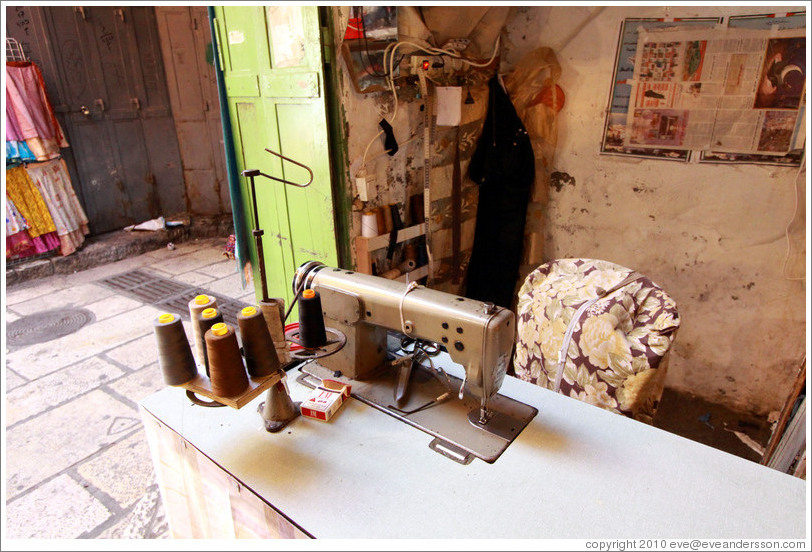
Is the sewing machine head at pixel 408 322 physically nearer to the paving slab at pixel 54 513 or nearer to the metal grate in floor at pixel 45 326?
the paving slab at pixel 54 513

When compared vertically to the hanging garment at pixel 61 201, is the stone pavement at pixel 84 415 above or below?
below

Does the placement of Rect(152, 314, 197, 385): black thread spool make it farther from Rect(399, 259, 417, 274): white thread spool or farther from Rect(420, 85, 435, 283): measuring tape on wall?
Rect(420, 85, 435, 283): measuring tape on wall

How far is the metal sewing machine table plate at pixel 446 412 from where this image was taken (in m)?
1.12

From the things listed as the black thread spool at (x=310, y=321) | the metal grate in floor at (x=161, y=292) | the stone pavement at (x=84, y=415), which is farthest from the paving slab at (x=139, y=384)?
the black thread spool at (x=310, y=321)

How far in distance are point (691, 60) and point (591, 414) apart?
186cm

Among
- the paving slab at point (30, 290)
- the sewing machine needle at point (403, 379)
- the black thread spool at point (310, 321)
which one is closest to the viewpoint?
the black thread spool at point (310, 321)

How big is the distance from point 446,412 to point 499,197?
1.85 m

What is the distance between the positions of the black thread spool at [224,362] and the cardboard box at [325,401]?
0.71ft

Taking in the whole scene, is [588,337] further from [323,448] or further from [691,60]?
[691,60]

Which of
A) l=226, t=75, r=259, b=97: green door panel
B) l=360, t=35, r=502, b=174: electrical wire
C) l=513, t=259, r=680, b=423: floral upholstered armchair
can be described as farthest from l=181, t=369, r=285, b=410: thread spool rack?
l=226, t=75, r=259, b=97: green door panel

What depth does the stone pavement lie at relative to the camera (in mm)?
1835

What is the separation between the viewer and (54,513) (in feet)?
6.05

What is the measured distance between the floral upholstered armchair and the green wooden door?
3.63 ft

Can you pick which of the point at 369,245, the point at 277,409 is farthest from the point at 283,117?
the point at 277,409
